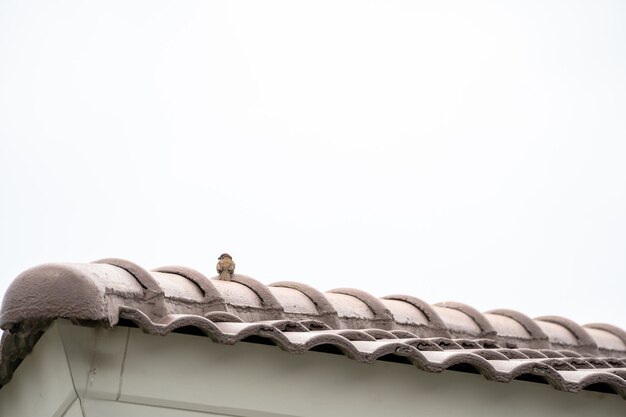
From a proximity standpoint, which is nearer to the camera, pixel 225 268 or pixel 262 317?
pixel 262 317

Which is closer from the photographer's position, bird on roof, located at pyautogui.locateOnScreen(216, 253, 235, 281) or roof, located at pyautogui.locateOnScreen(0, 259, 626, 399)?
roof, located at pyautogui.locateOnScreen(0, 259, 626, 399)

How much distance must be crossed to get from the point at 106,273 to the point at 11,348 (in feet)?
1.52

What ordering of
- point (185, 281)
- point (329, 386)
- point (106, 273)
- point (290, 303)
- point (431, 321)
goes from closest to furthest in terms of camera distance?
point (106, 273)
point (329, 386)
point (185, 281)
point (290, 303)
point (431, 321)

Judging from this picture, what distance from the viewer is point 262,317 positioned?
15.9 feet

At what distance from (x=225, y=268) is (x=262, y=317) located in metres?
0.34

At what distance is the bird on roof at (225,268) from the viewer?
5.04 m

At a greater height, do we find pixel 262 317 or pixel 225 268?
pixel 225 268

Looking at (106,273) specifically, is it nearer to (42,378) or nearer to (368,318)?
(42,378)

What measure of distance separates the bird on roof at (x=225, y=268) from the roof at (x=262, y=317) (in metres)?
0.04

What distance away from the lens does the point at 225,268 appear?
505 cm

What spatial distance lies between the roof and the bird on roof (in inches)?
1.6

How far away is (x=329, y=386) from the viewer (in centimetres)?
410

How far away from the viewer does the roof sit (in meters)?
3.49

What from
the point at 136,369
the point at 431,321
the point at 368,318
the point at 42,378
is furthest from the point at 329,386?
the point at 431,321
